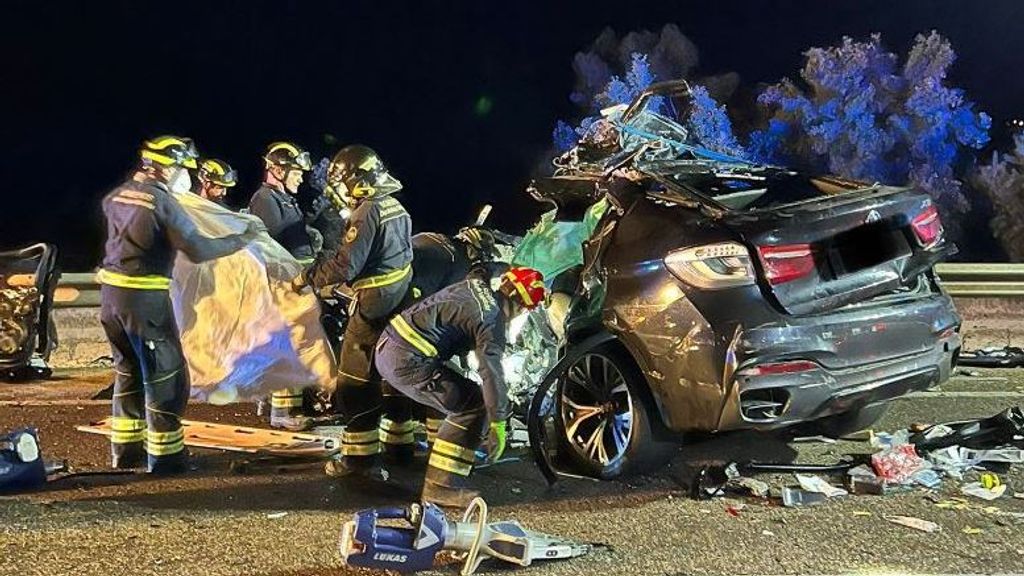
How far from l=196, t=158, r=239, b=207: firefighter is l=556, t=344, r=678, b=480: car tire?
11.0 feet

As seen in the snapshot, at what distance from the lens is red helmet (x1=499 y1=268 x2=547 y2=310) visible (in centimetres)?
501

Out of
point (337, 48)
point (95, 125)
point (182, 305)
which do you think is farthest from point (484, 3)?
point (182, 305)

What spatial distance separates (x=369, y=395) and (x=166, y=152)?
1.74 metres

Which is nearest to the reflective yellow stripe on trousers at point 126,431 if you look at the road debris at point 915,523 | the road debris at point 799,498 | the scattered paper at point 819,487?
the road debris at point 799,498

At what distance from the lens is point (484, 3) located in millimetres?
63250

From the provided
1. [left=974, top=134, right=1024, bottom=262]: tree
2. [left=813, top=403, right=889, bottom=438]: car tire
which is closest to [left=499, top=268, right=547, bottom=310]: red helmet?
[left=813, top=403, right=889, bottom=438]: car tire

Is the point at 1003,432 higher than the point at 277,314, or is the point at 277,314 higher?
the point at 277,314

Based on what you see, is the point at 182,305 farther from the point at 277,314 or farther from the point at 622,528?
the point at 622,528

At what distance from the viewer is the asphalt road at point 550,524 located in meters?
4.32

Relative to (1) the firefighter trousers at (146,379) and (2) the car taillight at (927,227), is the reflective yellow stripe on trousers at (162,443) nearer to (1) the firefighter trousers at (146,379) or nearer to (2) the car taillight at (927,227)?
(1) the firefighter trousers at (146,379)

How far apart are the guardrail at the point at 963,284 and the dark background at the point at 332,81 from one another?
33.7 meters

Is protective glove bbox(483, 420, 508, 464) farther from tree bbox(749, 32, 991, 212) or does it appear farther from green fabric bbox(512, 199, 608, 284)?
tree bbox(749, 32, 991, 212)

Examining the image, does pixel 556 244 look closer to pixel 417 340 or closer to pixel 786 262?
pixel 417 340

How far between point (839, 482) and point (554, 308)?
5.71 ft
